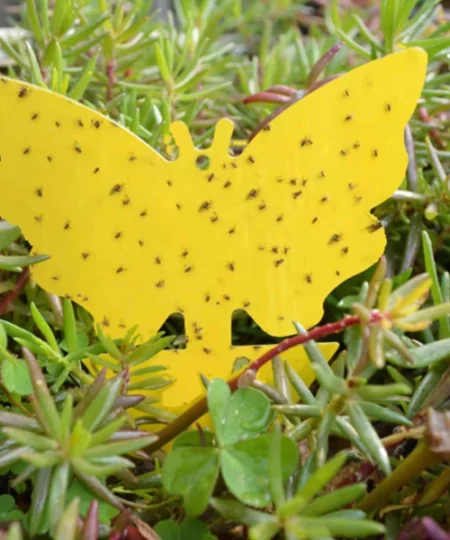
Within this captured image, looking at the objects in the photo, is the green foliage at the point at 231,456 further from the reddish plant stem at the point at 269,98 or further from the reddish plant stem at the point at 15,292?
the reddish plant stem at the point at 269,98

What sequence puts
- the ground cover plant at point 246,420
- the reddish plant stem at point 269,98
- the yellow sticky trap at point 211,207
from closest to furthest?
the ground cover plant at point 246,420 → the yellow sticky trap at point 211,207 → the reddish plant stem at point 269,98

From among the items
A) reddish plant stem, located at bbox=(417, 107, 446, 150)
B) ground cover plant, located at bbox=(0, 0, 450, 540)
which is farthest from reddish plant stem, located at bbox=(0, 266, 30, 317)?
reddish plant stem, located at bbox=(417, 107, 446, 150)

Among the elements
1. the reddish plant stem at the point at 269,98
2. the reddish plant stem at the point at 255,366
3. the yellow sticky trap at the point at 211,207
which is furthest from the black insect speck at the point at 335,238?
the reddish plant stem at the point at 269,98

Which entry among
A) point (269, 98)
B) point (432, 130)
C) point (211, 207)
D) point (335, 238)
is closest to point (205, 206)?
point (211, 207)

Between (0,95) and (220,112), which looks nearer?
(0,95)

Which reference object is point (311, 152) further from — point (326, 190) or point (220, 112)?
point (220, 112)

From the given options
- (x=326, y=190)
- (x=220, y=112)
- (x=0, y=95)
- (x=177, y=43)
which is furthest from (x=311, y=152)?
(x=177, y=43)

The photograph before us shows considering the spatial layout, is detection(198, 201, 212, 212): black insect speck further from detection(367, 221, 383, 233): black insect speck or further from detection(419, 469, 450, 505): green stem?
detection(419, 469, 450, 505): green stem
